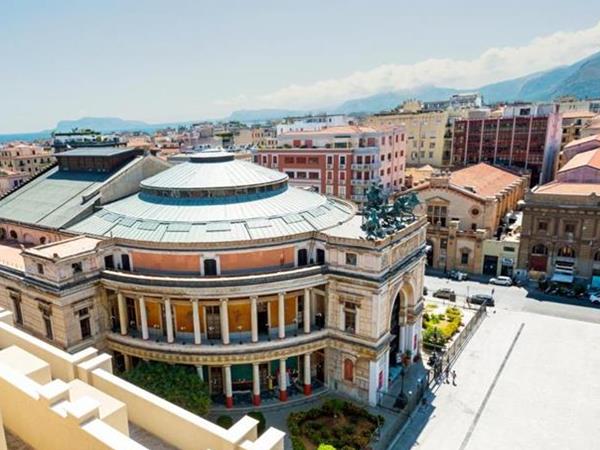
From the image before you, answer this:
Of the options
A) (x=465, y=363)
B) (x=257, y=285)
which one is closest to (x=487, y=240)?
(x=465, y=363)

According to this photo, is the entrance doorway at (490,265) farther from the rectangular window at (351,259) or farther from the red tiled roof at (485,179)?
the rectangular window at (351,259)

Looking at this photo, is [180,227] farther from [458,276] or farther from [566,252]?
[566,252]

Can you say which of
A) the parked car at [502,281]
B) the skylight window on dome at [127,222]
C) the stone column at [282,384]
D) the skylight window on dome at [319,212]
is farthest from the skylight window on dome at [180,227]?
the parked car at [502,281]

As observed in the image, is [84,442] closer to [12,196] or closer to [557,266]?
[12,196]

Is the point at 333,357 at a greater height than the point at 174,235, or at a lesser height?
lesser

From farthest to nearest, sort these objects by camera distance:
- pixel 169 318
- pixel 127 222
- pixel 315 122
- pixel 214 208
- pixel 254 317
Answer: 1. pixel 315 122
2. pixel 127 222
3. pixel 214 208
4. pixel 169 318
5. pixel 254 317

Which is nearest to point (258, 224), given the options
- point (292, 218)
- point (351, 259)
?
point (292, 218)

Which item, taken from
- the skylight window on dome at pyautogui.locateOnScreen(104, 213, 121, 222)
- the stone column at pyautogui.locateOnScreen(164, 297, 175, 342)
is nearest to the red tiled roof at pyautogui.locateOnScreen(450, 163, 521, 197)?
the stone column at pyautogui.locateOnScreen(164, 297, 175, 342)

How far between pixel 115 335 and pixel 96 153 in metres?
30.5

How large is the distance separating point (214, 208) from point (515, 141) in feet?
347

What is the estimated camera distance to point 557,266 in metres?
77.2

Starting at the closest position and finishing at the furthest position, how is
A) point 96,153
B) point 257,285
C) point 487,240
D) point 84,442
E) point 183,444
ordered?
1. point 84,442
2. point 183,444
3. point 257,285
4. point 96,153
5. point 487,240

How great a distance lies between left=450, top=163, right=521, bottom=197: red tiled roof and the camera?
91.6 metres

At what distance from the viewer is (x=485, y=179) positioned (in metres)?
99.3
